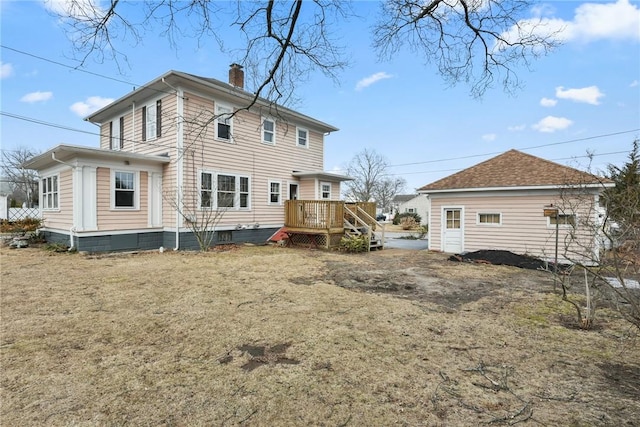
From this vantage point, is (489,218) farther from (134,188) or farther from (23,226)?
(23,226)

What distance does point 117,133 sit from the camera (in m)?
14.8

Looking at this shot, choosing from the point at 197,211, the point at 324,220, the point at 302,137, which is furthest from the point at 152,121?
the point at 324,220

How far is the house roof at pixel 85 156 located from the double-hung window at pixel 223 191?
1600 mm

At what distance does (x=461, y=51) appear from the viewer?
18.5 feet

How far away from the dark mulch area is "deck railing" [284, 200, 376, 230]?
457 centimetres

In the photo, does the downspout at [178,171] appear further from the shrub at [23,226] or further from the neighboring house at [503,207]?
the neighboring house at [503,207]

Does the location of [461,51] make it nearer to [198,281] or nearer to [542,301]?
[542,301]

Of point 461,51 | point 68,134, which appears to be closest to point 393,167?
point 68,134

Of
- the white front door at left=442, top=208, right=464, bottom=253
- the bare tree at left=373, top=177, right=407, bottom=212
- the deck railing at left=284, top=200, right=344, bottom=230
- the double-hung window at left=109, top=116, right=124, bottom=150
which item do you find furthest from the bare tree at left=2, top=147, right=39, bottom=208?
the bare tree at left=373, top=177, right=407, bottom=212

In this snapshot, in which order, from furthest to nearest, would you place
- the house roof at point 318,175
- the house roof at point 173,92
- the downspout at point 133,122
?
the house roof at point 318,175 < the downspout at point 133,122 < the house roof at point 173,92

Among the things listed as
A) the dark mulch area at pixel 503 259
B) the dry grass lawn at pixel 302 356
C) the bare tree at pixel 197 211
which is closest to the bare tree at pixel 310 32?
the dry grass lawn at pixel 302 356

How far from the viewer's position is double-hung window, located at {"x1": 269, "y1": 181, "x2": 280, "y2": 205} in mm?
14727

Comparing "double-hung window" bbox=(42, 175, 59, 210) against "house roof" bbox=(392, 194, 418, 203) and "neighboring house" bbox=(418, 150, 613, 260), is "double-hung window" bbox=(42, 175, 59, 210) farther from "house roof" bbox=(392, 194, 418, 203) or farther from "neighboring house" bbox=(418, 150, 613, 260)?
"house roof" bbox=(392, 194, 418, 203)

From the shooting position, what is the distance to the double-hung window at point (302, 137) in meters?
16.0
